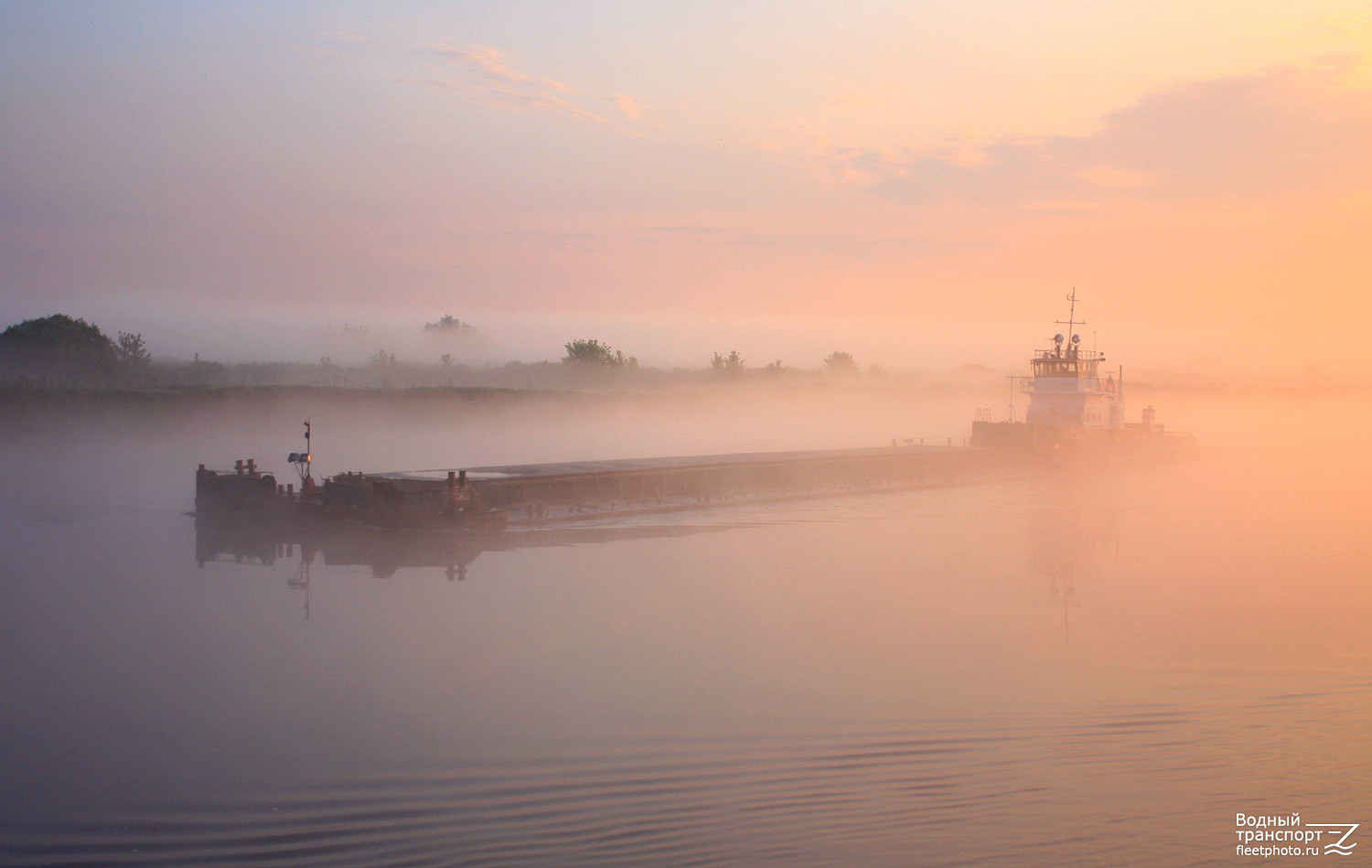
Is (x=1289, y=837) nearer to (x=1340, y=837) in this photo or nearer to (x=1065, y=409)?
(x=1340, y=837)

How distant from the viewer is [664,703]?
9734 millimetres

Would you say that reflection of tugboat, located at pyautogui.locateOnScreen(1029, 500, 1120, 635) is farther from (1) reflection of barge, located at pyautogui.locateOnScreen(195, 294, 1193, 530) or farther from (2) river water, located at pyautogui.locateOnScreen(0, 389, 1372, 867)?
(1) reflection of barge, located at pyautogui.locateOnScreen(195, 294, 1193, 530)

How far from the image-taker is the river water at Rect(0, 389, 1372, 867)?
22.1ft

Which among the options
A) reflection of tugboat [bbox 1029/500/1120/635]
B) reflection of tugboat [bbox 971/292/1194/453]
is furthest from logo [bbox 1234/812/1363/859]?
reflection of tugboat [bbox 971/292/1194/453]

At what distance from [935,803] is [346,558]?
45.6ft

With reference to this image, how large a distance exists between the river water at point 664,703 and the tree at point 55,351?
47.0m

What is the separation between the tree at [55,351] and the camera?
5909 centimetres

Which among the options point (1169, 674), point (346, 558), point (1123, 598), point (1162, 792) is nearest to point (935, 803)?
point (1162, 792)

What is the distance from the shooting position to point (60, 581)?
1609cm

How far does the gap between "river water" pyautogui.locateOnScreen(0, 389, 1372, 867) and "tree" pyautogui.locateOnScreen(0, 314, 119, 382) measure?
4697 centimetres

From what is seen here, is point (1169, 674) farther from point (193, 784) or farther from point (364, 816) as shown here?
point (193, 784)

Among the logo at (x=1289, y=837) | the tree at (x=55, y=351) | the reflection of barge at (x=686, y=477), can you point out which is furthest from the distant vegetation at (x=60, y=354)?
the logo at (x=1289, y=837)

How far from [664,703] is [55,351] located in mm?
62716

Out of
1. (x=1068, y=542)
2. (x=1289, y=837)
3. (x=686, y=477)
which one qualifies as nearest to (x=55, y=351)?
(x=686, y=477)
